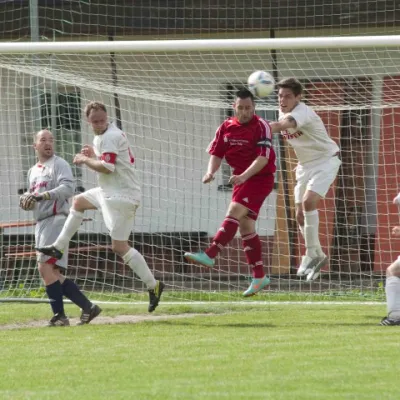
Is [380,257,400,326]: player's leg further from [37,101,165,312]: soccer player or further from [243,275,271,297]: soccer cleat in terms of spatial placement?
[37,101,165,312]: soccer player

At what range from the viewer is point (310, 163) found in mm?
13039

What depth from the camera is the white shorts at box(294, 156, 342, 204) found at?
42.2 ft

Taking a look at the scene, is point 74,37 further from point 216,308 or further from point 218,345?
point 218,345

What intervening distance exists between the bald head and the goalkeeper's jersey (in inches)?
2.4

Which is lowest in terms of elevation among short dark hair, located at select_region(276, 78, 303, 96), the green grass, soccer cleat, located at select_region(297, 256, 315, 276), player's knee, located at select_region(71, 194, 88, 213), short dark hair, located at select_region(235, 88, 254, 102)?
the green grass

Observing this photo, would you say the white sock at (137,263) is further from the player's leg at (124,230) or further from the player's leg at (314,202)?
the player's leg at (314,202)

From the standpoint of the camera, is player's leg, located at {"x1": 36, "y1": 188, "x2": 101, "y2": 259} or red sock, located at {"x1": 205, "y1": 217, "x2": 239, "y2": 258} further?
player's leg, located at {"x1": 36, "y1": 188, "x2": 101, "y2": 259}

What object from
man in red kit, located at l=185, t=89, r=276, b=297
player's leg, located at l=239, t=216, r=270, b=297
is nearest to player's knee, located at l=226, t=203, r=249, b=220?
man in red kit, located at l=185, t=89, r=276, b=297

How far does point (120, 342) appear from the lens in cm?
1007

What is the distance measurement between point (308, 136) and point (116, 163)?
2.13 metres

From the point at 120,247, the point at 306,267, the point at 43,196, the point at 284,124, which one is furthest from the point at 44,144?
the point at 306,267

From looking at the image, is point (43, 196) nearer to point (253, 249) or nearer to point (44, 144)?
point (44, 144)

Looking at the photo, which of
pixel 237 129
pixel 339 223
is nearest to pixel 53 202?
pixel 237 129

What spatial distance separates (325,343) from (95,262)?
25.7 ft
